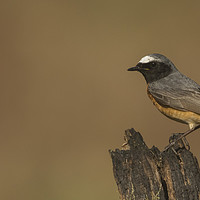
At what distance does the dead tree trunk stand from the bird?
1482 mm

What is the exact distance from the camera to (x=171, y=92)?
9.20 meters

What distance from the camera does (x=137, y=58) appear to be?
55.2 ft

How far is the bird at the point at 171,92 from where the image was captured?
29.1ft

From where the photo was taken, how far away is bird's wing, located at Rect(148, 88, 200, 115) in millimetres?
8875

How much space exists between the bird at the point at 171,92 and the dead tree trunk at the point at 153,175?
4.86ft

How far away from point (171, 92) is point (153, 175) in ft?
9.69

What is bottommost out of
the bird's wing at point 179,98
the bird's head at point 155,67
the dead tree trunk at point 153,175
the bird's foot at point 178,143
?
the dead tree trunk at point 153,175

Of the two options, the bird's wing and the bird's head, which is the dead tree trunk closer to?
the bird's wing

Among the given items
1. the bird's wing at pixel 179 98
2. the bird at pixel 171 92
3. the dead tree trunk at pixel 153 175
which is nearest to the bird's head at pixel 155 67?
the bird at pixel 171 92

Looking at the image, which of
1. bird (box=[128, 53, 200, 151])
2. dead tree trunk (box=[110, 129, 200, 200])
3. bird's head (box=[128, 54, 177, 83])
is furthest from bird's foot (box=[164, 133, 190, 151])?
bird's head (box=[128, 54, 177, 83])

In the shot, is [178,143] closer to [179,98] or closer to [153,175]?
[153,175]

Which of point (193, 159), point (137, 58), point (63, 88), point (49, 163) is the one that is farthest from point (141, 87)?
point (193, 159)

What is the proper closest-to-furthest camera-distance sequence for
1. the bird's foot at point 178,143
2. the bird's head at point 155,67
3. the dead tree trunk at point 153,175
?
the dead tree trunk at point 153,175
the bird's foot at point 178,143
the bird's head at point 155,67

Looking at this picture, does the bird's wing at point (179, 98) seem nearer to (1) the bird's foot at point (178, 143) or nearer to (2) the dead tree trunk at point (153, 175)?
(1) the bird's foot at point (178, 143)
